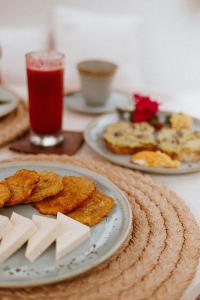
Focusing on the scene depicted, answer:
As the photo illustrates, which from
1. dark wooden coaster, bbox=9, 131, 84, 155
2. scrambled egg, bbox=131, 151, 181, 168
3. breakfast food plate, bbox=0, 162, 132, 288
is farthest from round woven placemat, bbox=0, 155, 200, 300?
dark wooden coaster, bbox=9, 131, 84, 155

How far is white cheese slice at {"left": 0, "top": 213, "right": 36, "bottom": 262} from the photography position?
2.74 ft

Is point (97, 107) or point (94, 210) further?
point (97, 107)

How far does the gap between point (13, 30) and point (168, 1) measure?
1.03m

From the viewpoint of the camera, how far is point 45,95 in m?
1.42

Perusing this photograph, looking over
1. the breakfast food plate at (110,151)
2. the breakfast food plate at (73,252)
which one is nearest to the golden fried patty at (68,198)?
the breakfast food plate at (73,252)

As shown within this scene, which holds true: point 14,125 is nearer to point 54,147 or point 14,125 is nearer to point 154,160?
point 54,147

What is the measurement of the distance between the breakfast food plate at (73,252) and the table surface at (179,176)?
177 mm

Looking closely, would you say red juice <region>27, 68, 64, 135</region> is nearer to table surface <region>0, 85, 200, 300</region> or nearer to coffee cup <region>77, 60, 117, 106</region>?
table surface <region>0, 85, 200, 300</region>

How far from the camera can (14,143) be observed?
4.71 ft

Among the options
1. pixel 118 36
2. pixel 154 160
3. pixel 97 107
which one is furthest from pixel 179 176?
pixel 118 36

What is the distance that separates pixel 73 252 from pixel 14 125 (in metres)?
0.76

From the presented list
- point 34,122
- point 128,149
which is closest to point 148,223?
point 128,149

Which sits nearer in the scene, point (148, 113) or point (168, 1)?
point (148, 113)

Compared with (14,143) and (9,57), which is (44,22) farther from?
(14,143)
